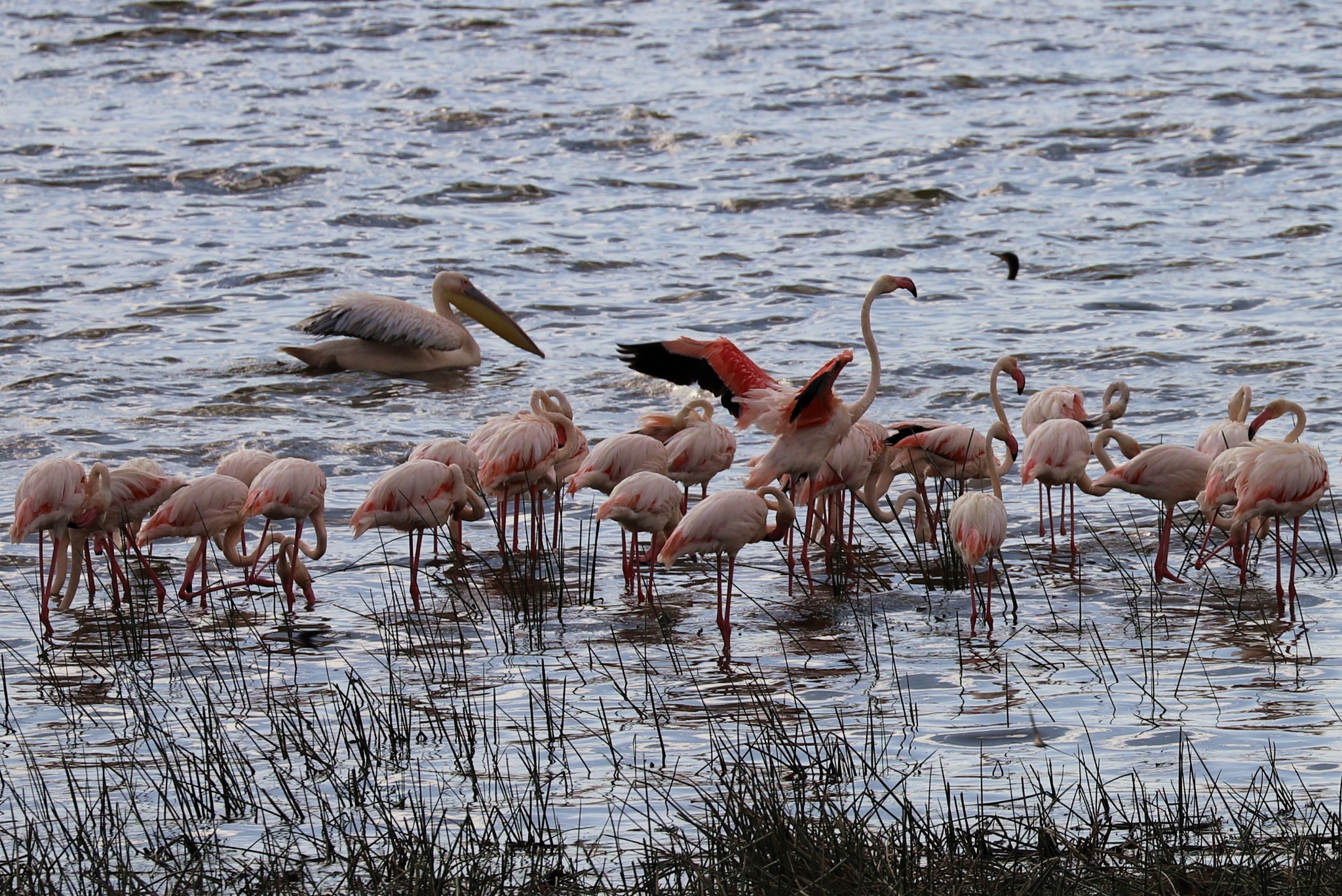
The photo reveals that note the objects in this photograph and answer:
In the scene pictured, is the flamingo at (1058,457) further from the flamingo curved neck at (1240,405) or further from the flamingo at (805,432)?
the flamingo curved neck at (1240,405)

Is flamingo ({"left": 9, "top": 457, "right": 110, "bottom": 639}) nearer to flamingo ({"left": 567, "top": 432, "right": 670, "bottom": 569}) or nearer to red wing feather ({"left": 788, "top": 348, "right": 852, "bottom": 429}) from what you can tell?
flamingo ({"left": 567, "top": 432, "right": 670, "bottom": 569})

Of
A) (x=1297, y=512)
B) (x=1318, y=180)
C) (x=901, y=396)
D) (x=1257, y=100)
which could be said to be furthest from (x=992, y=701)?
(x=1257, y=100)

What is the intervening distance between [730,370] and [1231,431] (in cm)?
211

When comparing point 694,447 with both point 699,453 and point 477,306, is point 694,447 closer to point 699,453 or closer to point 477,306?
point 699,453

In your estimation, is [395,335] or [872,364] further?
[395,335]

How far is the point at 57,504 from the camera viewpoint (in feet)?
20.8

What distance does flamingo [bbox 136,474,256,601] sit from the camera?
6559 mm

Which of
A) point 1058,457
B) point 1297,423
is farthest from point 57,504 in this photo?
point 1297,423

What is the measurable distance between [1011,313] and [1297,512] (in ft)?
20.1

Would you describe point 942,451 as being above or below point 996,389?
below

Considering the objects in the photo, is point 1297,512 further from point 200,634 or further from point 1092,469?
point 200,634

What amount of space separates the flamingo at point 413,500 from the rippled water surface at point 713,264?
275 millimetres

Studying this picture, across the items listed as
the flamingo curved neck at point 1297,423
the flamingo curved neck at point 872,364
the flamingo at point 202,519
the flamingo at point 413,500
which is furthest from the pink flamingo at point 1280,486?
the flamingo at point 202,519

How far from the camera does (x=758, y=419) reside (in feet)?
25.0
